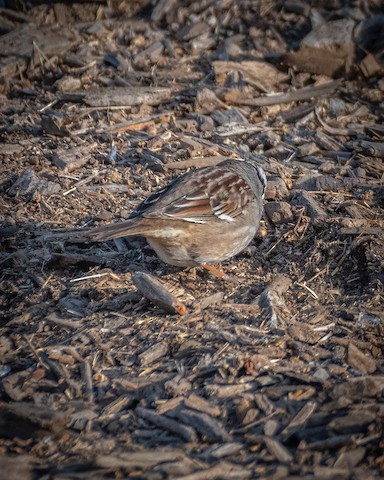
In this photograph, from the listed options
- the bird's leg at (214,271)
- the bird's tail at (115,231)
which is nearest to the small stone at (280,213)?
the bird's leg at (214,271)

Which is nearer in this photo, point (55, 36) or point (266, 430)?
point (266, 430)

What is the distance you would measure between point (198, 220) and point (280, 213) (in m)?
0.96

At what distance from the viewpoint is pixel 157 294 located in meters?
4.85

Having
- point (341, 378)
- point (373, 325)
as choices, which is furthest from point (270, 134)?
point (341, 378)

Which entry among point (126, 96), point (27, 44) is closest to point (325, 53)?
point (126, 96)

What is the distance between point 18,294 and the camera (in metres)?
5.29

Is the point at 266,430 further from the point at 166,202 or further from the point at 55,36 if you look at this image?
the point at 55,36

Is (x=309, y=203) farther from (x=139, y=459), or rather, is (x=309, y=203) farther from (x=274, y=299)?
(x=139, y=459)

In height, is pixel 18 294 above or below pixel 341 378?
below

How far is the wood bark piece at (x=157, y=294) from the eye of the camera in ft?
15.7

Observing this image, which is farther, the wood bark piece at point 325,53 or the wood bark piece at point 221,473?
the wood bark piece at point 325,53

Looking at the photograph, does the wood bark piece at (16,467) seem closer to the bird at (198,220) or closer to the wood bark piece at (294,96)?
the bird at (198,220)

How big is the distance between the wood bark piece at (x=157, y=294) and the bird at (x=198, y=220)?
38 cm

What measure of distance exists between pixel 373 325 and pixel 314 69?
4.74m
